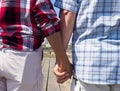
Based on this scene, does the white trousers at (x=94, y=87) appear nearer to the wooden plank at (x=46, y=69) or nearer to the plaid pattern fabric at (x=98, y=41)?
the plaid pattern fabric at (x=98, y=41)

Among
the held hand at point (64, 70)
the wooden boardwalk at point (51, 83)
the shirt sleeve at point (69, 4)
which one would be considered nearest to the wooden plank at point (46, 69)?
the wooden boardwalk at point (51, 83)

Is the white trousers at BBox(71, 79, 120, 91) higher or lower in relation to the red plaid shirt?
lower

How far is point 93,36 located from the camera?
3049 millimetres

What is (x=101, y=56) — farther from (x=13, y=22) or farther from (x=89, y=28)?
(x=13, y=22)

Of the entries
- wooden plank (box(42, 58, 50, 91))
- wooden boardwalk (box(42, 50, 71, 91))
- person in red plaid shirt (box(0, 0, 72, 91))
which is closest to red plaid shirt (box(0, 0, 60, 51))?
person in red plaid shirt (box(0, 0, 72, 91))

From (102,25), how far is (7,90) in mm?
752

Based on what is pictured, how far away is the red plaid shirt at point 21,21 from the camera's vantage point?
3.00m

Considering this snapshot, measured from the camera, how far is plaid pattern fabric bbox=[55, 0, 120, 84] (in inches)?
119

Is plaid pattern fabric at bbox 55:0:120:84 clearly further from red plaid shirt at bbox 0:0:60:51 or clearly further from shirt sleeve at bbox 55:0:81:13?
red plaid shirt at bbox 0:0:60:51

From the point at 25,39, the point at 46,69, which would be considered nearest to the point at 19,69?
the point at 25,39

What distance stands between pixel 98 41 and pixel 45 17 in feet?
1.20

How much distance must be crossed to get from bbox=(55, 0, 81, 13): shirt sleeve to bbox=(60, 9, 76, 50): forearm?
29 millimetres

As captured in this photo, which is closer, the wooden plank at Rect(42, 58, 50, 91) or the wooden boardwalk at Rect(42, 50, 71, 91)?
the wooden boardwalk at Rect(42, 50, 71, 91)

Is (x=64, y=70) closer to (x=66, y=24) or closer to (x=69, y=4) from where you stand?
(x=66, y=24)
